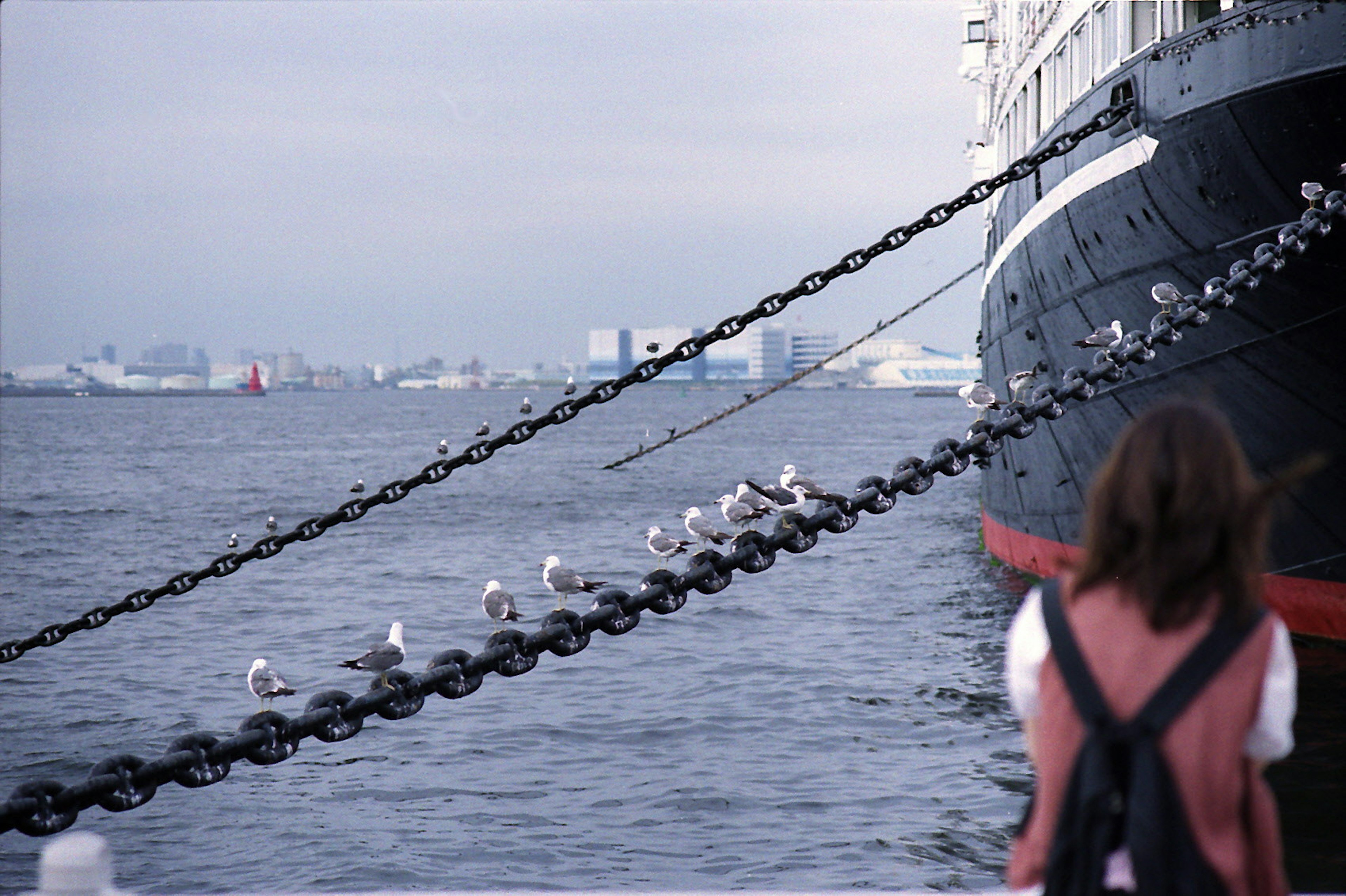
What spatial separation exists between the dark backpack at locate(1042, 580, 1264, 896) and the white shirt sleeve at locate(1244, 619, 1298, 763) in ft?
0.20

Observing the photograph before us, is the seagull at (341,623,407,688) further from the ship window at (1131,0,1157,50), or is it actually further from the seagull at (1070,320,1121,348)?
the ship window at (1131,0,1157,50)

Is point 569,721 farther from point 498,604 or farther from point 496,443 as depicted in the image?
point 496,443

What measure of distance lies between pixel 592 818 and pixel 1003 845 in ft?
11.0

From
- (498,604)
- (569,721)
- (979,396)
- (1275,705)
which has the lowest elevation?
(569,721)

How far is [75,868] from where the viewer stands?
263 cm

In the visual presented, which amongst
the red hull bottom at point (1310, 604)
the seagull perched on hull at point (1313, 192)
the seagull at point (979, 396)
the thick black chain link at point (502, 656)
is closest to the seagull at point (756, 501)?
the seagull at point (979, 396)

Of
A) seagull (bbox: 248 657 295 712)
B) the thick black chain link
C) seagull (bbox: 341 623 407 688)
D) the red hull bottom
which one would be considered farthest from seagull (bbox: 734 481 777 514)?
seagull (bbox: 248 657 295 712)

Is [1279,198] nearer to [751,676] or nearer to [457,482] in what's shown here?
[751,676]

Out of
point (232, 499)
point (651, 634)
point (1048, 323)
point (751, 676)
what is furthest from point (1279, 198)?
point (232, 499)

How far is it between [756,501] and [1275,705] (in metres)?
7.27

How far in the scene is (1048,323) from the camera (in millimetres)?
13992

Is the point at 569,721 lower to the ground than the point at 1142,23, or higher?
lower

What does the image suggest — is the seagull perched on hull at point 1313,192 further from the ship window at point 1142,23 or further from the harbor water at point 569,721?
the harbor water at point 569,721

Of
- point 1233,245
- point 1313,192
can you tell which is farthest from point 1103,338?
point 1313,192
